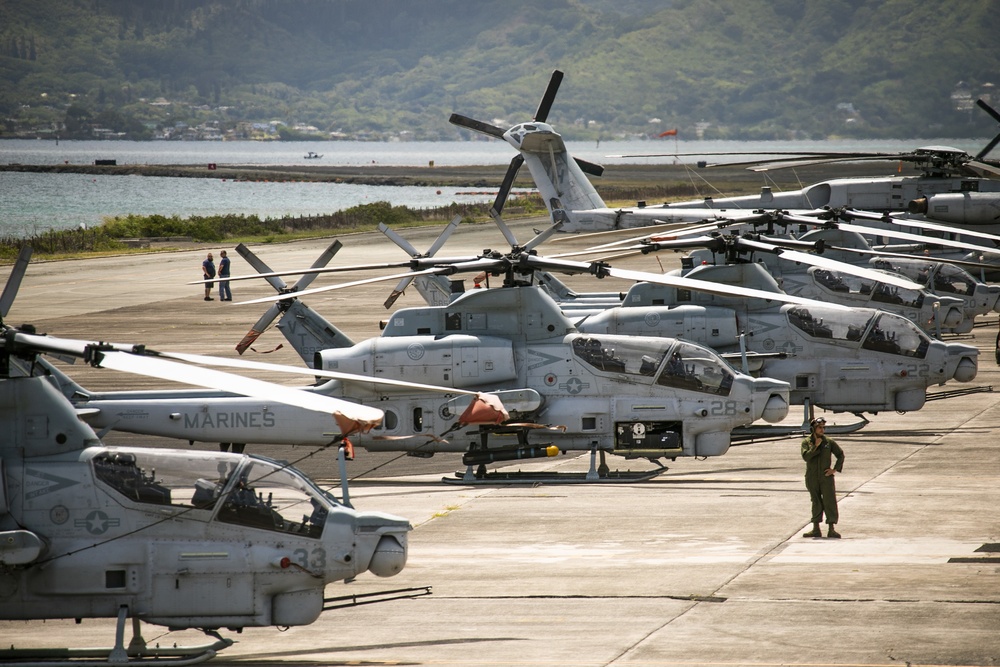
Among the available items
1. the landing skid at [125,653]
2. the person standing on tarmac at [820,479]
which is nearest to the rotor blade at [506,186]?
the person standing on tarmac at [820,479]

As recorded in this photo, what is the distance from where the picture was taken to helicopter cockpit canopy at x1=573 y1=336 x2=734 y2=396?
19.8 meters

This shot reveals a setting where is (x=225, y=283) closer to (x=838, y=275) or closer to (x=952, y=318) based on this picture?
(x=838, y=275)

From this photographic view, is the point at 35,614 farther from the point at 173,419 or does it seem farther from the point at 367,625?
the point at 173,419

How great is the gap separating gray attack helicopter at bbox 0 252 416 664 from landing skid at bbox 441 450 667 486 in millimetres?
8399

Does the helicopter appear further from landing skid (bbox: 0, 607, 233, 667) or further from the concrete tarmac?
landing skid (bbox: 0, 607, 233, 667)

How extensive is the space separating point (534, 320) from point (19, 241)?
5554 centimetres

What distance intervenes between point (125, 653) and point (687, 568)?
6.60m

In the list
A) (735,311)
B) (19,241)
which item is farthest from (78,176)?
(735,311)

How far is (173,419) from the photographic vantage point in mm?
19047

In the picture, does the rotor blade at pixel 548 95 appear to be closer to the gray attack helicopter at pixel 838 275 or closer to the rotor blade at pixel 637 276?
the gray attack helicopter at pixel 838 275

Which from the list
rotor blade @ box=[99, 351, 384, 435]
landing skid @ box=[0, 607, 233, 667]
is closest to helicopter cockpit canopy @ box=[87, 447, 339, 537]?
landing skid @ box=[0, 607, 233, 667]

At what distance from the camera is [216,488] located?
11930 millimetres

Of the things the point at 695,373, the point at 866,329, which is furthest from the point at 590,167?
the point at 695,373

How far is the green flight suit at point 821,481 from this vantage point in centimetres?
1634
